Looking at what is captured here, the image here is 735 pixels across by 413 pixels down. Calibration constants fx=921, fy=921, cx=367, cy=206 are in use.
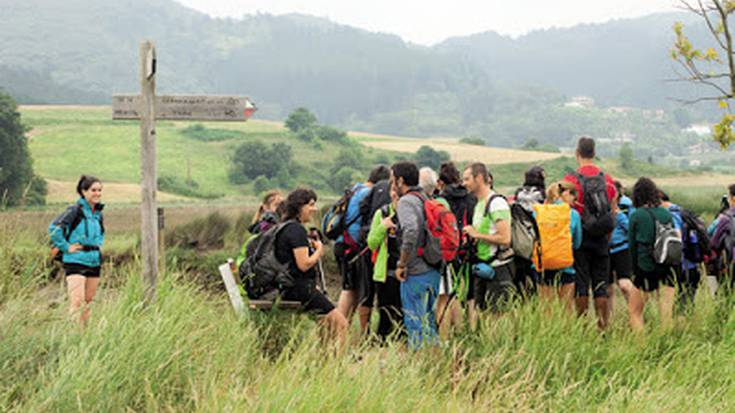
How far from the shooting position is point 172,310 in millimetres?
6645

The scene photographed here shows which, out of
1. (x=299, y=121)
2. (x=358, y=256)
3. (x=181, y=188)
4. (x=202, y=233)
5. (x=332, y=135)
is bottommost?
(x=181, y=188)

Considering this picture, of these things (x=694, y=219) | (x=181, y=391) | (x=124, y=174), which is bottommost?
(x=124, y=174)

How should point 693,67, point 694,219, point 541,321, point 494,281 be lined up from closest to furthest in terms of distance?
point 541,321 < point 494,281 < point 694,219 < point 693,67

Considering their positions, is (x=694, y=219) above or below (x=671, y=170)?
above

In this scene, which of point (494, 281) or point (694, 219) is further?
point (694, 219)

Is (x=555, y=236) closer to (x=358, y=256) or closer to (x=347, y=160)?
(x=358, y=256)

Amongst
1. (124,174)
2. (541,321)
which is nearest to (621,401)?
(541,321)

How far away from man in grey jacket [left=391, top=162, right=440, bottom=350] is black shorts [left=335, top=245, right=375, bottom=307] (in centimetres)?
103

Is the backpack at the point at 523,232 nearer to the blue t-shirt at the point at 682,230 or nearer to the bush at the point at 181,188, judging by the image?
the blue t-shirt at the point at 682,230

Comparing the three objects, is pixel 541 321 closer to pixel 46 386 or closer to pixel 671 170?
pixel 46 386

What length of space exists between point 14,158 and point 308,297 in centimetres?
6114

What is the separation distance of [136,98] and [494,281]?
3.61 m

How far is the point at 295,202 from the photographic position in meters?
6.93

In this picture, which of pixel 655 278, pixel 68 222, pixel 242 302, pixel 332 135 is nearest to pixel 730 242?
pixel 655 278
